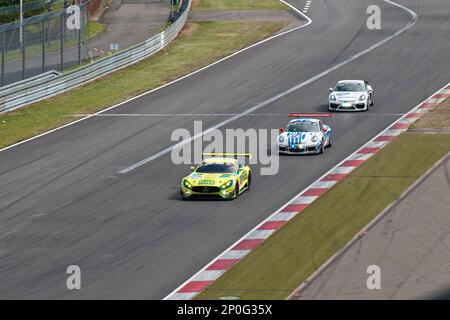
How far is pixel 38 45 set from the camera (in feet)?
177

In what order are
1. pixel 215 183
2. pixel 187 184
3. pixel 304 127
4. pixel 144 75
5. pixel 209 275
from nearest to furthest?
pixel 209 275
pixel 215 183
pixel 187 184
pixel 304 127
pixel 144 75

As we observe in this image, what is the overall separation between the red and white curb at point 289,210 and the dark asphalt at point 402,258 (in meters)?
2.53

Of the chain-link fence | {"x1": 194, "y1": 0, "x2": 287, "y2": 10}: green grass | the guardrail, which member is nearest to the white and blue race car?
the chain-link fence

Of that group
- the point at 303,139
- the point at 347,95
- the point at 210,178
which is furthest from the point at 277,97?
the point at 210,178

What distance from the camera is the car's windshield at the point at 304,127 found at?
39291 millimetres

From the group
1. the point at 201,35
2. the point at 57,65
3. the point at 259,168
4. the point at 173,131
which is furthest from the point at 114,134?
the point at 201,35

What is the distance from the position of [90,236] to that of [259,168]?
32.8 ft

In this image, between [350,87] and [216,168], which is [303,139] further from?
[350,87]

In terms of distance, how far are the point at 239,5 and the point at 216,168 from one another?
45252 mm

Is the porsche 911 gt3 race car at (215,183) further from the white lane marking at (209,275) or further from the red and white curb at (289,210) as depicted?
the white lane marking at (209,275)

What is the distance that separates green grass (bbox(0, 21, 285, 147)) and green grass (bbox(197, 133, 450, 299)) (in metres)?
15.4

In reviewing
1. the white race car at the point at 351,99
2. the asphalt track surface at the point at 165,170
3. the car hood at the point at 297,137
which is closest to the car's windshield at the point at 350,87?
the white race car at the point at 351,99

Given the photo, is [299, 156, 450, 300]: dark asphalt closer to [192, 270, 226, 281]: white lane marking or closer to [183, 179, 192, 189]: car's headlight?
[192, 270, 226, 281]: white lane marking
